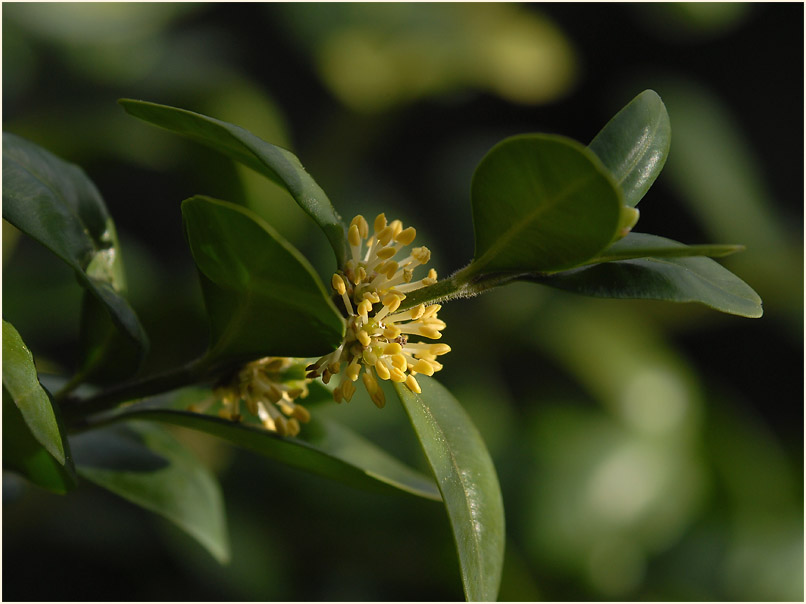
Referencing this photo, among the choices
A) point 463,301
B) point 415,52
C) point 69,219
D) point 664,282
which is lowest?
point 463,301

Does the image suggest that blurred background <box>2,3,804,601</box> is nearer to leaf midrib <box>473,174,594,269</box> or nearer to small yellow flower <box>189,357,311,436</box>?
small yellow flower <box>189,357,311,436</box>

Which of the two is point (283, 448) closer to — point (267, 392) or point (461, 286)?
point (267, 392)

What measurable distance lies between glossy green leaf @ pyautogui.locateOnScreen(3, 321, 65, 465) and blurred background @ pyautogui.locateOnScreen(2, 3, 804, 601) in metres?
A: 1.26

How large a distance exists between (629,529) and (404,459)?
576mm

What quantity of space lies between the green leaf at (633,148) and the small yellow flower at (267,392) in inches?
11.1

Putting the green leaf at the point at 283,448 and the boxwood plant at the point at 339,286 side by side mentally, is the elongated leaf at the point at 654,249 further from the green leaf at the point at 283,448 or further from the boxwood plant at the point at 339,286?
the green leaf at the point at 283,448

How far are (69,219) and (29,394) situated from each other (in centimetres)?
20

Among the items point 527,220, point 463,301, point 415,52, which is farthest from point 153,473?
point 415,52

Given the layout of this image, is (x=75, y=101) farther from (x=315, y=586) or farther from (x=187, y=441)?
(x=315, y=586)

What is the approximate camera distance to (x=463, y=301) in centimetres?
238

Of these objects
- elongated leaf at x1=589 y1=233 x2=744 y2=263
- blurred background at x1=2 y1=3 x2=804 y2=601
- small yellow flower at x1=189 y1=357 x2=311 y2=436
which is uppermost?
elongated leaf at x1=589 y1=233 x2=744 y2=263

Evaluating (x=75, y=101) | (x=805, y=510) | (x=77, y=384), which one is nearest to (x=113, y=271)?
(x=77, y=384)

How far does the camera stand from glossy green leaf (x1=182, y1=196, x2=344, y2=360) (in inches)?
19.3

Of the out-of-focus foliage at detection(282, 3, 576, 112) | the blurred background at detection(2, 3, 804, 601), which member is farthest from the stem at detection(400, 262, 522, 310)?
the out-of-focus foliage at detection(282, 3, 576, 112)
